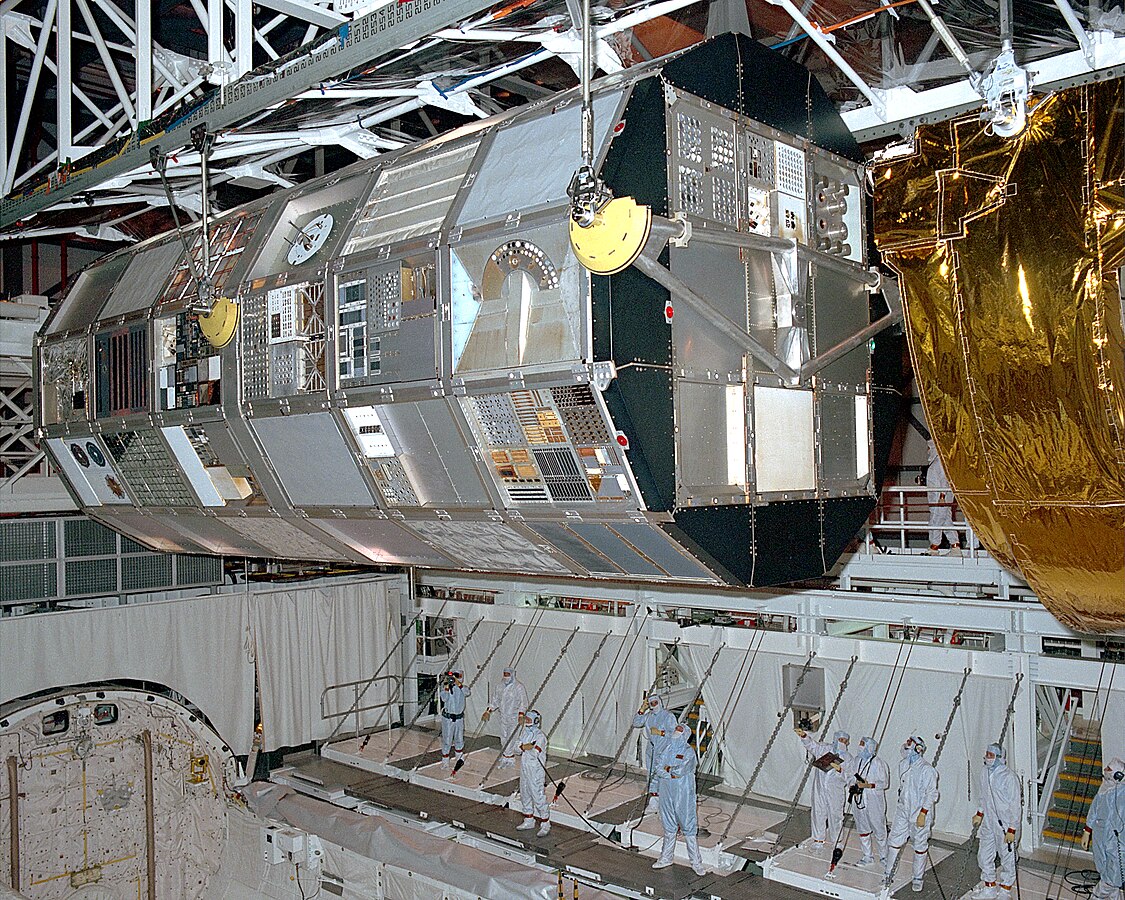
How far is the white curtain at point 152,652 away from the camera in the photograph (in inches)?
370

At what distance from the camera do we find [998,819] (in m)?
7.66

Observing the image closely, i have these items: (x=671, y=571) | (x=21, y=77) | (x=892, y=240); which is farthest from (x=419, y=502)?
(x=21, y=77)

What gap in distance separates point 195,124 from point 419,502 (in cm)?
245

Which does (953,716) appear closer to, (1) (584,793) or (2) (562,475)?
(1) (584,793)

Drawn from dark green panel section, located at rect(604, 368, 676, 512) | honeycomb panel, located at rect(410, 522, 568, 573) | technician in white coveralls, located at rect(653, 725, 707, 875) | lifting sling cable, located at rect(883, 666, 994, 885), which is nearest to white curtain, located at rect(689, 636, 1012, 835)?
lifting sling cable, located at rect(883, 666, 994, 885)

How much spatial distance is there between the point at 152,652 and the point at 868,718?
23.4ft

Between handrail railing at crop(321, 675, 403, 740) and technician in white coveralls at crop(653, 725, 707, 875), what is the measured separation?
4884mm

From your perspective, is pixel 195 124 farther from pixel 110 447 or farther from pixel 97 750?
pixel 97 750

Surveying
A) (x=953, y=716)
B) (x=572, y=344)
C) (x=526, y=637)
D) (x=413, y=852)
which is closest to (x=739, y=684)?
(x=953, y=716)

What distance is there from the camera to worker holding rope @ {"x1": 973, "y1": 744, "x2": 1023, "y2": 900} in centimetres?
756

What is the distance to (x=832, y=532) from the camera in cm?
550

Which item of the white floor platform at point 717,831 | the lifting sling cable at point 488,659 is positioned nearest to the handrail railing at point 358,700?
the lifting sling cable at point 488,659

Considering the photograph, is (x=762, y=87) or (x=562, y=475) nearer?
(x=562, y=475)

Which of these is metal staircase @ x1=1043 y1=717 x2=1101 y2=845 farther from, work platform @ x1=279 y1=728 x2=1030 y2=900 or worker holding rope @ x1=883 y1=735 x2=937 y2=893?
worker holding rope @ x1=883 y1=735 x2=937 y2=893
